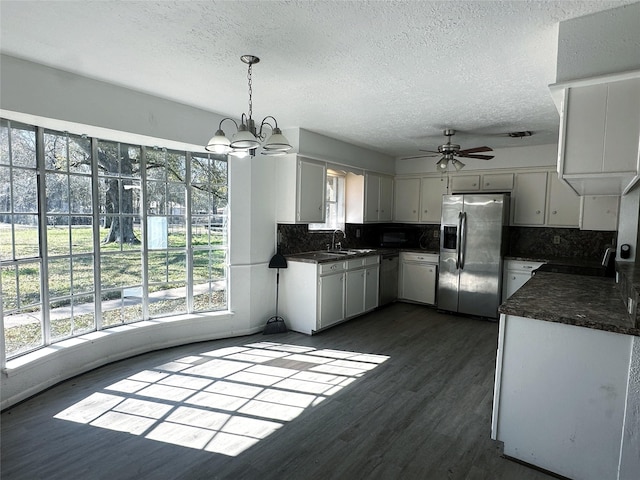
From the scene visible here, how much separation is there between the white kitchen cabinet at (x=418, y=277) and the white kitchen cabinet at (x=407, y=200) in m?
0.77

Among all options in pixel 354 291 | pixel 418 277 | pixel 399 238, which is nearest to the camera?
pixel 354 291

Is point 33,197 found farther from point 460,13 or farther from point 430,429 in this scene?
point 430,429

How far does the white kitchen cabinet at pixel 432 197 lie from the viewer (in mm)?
6027

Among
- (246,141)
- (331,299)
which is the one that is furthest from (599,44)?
(331,299)

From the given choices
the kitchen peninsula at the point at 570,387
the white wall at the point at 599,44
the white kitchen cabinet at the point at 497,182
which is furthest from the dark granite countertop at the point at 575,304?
the white kitchen cabinet at the point at 497,182

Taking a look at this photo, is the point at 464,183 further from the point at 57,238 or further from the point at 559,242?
the point at 57,238

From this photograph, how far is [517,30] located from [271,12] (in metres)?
1.39

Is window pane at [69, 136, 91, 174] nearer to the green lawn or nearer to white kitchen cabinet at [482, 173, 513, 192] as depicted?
the green lawn

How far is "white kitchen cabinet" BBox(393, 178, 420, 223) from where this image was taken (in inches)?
248

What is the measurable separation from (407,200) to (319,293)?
9.63ft

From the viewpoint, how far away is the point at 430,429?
2475 millimetres

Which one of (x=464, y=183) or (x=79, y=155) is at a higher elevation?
(x=464, y=183)

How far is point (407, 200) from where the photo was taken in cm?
642

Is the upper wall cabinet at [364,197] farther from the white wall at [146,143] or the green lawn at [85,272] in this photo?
the green lawn at [85,272]
